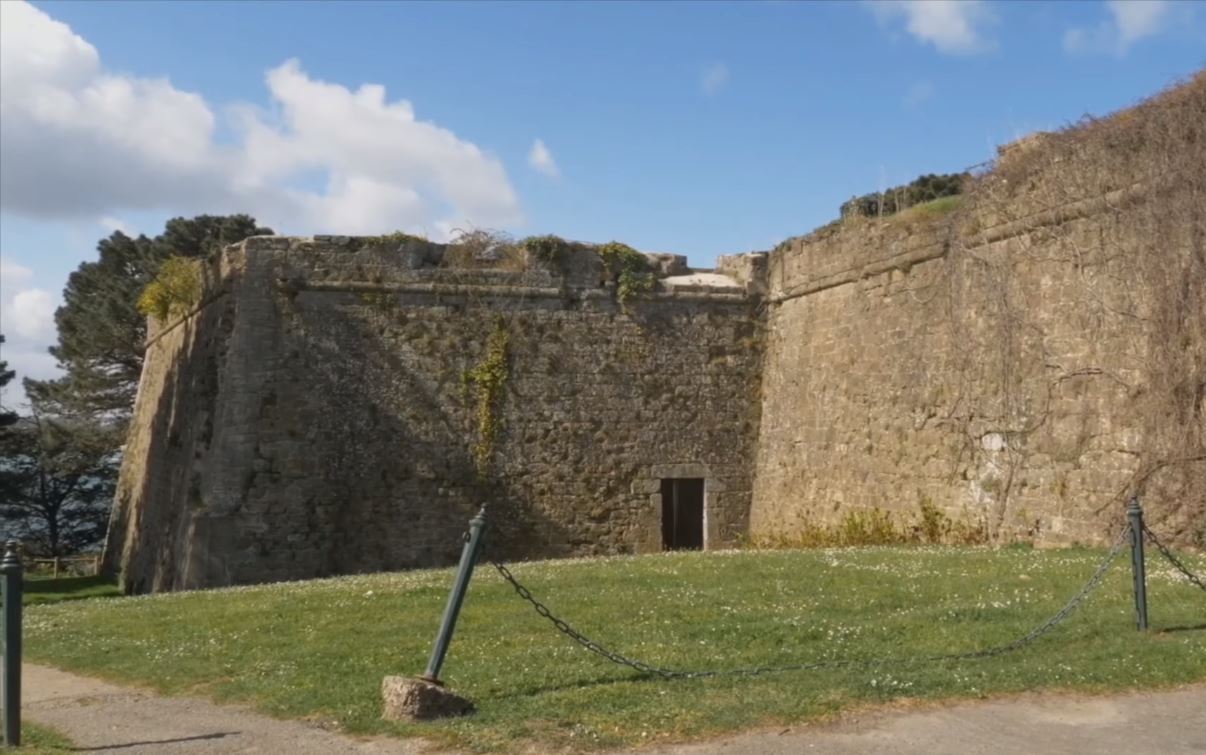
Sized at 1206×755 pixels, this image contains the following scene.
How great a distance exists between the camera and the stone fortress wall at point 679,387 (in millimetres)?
13711

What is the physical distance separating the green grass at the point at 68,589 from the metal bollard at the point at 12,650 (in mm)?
16114

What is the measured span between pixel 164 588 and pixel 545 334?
7.50 metres

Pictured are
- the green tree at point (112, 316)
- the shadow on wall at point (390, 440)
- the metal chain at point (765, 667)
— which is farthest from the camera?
the green tree at point (112, 316)

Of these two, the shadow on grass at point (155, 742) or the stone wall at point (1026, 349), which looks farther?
the stone wall at point (1026, 349)

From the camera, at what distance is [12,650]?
6316mm

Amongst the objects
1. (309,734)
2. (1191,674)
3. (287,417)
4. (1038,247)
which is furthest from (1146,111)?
(287,417)

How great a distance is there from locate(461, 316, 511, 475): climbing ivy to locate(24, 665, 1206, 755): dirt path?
38.0 feet

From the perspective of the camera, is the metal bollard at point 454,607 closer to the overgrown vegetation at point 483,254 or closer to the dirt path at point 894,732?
the dirt path at point 894,732

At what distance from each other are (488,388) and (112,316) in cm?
2740

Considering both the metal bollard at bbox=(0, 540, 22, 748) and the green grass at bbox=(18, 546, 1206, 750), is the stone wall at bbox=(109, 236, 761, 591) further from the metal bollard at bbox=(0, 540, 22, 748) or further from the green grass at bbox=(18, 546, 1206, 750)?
the metal bollard at bbox=(0, 540, 22, 748)

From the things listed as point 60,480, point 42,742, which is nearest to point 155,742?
point 42,742

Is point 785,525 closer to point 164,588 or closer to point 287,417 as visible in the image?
point 287,417

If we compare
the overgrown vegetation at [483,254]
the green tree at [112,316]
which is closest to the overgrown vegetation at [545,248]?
the overgrown vegetation at [483,254]

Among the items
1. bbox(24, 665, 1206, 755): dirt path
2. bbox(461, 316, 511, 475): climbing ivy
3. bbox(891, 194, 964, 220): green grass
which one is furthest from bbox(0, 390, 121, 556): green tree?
bbox(24, 665, 1206, 755): dirt path
